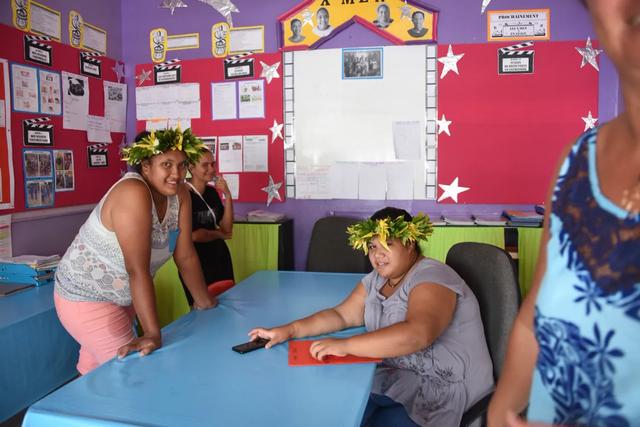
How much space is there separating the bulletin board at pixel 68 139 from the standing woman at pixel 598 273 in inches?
127

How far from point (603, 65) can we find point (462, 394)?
9.43 feet

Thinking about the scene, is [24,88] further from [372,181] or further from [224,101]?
[372,181]

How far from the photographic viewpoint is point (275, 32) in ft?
13.0

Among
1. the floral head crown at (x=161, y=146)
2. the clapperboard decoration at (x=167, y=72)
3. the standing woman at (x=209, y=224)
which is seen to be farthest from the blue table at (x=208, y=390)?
the clapperboard decoration at (x=167, y=72)

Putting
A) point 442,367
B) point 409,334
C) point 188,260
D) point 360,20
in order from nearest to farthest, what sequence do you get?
point 409,334, point 442,367, point 188,260, point 360,20

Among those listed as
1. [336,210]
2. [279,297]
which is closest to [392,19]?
[336,210]

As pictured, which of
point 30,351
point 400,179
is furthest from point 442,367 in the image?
point 400,179

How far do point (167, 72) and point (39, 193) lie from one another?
1.47 m

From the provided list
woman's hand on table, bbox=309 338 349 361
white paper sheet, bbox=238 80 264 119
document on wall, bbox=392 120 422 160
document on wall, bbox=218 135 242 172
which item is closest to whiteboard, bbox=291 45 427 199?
document on wall, bbox=392 120 422 160

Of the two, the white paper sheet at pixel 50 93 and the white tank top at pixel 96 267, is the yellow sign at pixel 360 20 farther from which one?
the white tank top at pixel 96 267

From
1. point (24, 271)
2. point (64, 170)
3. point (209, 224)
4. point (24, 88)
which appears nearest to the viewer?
point (24, 271)

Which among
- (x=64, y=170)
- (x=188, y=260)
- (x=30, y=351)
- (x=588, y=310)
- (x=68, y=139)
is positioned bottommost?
(x=30, y=351)

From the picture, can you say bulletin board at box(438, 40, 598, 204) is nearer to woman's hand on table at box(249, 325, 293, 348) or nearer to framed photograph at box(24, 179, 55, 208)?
woman's hand on table at box(249, 325, 293, 348)

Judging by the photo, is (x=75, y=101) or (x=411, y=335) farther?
(x=75, y=101)
